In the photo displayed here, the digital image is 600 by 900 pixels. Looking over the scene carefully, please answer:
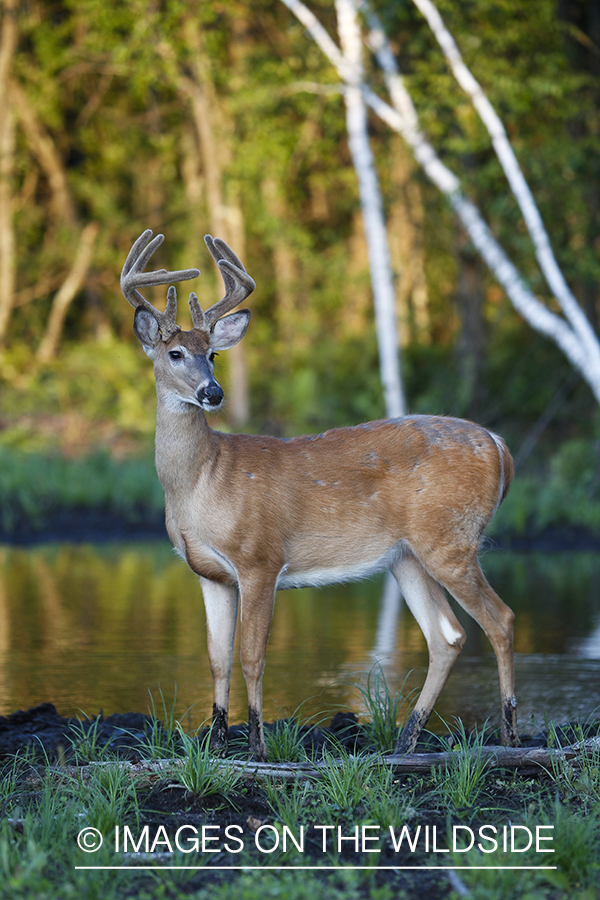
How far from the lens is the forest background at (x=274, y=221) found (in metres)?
16.2

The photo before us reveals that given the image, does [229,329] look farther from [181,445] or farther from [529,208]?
[529,208]

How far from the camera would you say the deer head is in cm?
527

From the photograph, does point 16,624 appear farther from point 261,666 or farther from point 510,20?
point 510,20

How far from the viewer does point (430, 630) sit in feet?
18.7

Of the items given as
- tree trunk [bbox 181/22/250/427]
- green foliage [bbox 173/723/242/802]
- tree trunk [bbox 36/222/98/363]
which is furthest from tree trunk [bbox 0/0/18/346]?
green foliage [bbox 173/723/242/802]

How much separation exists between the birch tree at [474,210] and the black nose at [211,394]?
364 inches

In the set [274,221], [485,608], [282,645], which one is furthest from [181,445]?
[274,221]

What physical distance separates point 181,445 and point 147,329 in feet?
1.83

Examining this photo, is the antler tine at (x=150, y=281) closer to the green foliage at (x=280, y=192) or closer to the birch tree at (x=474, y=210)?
the birch tree at (x=474, y=210)

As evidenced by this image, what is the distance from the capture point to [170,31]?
17844mm

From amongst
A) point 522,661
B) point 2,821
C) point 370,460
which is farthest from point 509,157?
point 2,821

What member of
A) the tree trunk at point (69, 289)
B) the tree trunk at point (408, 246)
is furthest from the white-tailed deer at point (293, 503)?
the tree trunk at point (69, 289)

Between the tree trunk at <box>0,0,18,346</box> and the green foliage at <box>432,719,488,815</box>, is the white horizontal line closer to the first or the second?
the green foliage at <box>432,719,488,815</box>

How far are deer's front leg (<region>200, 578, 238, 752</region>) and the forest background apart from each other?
9.28 m
